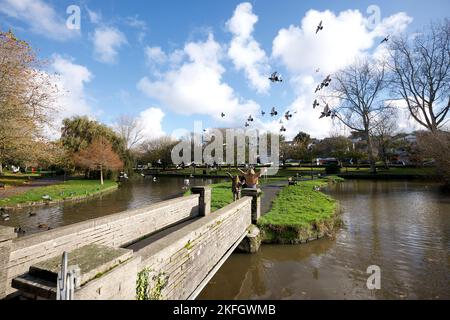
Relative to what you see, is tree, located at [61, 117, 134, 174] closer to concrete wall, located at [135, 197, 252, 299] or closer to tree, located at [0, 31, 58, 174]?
tree, located at [0, 31, 58, 174]

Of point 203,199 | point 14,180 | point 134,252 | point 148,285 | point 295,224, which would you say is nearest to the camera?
point 148,285

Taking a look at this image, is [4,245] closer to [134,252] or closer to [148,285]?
[134,252]

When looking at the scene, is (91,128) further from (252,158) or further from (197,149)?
(252,158)

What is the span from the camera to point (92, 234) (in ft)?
19.3

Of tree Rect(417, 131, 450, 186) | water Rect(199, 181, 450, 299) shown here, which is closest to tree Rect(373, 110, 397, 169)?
tree Rect(417, 131, 450, 186)

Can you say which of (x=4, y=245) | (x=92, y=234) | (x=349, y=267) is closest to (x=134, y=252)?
(x=4, y=245)

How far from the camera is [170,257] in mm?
4180

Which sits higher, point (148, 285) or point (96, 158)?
point (96, 158)

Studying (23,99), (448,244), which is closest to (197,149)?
(23,99)

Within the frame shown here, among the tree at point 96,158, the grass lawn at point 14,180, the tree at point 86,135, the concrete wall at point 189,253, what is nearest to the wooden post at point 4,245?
the concrete wall at point 189,253

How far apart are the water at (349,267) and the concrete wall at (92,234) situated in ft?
8.73

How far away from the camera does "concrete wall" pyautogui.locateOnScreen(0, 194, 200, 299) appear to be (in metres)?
4.25

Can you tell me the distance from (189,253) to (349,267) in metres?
5.36
